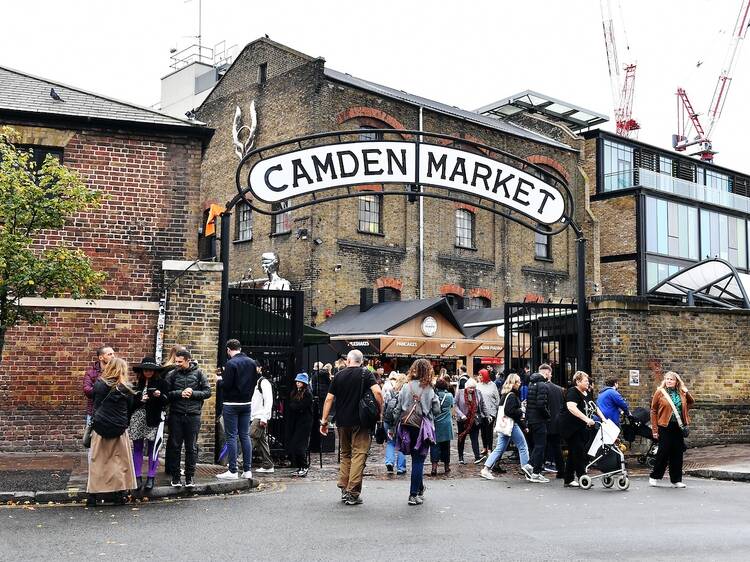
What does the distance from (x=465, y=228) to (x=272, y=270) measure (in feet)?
27.8

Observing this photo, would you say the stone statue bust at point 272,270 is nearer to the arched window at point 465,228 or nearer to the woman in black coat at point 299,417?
the arched window at point 465,228

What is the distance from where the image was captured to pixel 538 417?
12.8m

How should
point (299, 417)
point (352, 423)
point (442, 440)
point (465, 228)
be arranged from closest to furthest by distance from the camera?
point (352, 423), point (299, 417), point (442, 440), point (465, 228)

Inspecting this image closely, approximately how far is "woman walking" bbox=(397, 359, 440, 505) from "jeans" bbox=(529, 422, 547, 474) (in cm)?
290

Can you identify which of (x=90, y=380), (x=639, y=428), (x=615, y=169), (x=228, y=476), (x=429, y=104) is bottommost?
(x=228, y=476)

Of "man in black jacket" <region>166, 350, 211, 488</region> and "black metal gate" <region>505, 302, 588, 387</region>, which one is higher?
"black metal gate" <region>505, 302, 588, 387</region>

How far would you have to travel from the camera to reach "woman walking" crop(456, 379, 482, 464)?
49.8 ft

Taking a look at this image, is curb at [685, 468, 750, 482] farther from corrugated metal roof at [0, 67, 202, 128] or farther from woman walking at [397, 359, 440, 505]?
corrugated metal roof at [0, 67, 202, 128]

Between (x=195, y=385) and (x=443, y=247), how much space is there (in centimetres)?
2344

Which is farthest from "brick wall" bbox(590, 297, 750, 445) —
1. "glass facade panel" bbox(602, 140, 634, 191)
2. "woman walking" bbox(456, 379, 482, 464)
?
"glass facade panel" bbox(602, 140, 634, 191)

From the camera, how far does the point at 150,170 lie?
14.5 meters

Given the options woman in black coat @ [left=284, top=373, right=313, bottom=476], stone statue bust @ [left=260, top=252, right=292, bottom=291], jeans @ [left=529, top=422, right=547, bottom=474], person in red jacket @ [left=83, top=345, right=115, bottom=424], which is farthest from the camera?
stone statue bust @ [left=260, top=252, right=292, bottom=291]

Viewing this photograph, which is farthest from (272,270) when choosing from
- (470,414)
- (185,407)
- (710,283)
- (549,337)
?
(185,407)

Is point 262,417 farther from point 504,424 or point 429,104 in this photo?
point 429,104
